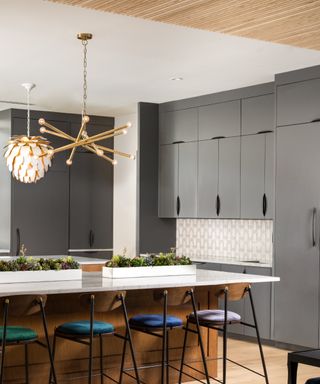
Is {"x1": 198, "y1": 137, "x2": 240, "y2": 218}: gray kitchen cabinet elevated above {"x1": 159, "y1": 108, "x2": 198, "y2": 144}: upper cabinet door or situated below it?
below

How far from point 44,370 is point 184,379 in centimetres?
127

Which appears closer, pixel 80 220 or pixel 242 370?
pixel 242 370

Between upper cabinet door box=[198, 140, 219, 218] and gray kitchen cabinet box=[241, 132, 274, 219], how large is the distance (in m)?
0.47

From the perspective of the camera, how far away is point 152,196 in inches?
381

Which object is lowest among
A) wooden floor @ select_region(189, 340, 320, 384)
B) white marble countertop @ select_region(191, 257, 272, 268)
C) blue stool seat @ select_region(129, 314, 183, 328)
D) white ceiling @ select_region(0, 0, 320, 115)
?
wooden floor @ select_region(189, 340, 320, 384)

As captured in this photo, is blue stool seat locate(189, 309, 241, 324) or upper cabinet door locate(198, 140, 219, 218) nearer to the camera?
blue stool seat locate(189, 309, 241, 324)

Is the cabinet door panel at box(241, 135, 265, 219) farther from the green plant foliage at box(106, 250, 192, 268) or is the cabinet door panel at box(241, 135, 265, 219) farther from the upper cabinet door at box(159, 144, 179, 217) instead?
the green plant foliage at box(106, 250, 192, 268)

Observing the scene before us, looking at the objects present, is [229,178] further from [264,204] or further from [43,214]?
[43,214]

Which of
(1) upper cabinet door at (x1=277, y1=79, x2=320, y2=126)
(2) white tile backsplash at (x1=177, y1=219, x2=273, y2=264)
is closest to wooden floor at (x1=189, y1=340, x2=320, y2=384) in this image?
(2) white tile backsplash at (x1=177, y1=219, x2=273, y2=264)

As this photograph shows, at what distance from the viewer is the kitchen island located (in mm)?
5145

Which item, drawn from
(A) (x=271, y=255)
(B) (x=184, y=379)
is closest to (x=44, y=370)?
(B) (x=184, y=379)

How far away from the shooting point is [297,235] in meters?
7.49

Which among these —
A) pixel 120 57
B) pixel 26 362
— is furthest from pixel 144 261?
pixel 120 57

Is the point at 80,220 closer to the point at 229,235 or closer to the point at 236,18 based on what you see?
the point at 229,235
